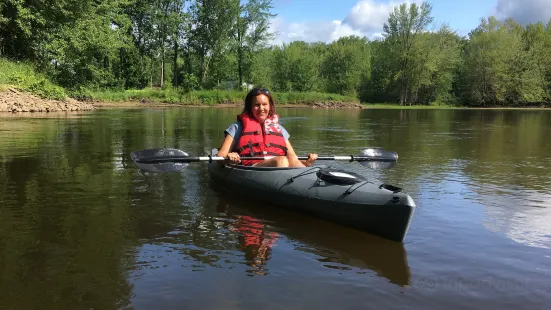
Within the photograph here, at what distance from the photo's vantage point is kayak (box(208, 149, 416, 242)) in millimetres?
Answer: 3689

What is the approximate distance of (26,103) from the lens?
19.4 metres

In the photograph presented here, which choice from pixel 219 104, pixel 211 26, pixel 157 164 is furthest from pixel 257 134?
pixel 211 26

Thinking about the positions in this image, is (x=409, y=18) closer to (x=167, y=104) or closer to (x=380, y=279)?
(x=167, y=104)

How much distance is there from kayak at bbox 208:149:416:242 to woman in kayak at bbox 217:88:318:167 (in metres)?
0.32

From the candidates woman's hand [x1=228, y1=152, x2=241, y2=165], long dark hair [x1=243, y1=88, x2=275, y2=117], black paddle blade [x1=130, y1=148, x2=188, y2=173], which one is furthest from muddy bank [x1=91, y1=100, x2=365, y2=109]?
woman's hand [x1=228, y1=152, x2=241, y2=165]

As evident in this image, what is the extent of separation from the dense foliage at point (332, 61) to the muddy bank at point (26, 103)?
5.76 m

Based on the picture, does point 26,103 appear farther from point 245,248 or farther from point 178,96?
point 245,248

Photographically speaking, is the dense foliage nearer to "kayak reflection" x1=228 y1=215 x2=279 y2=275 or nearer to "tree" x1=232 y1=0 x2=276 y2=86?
"tree" x1=232 y1=0 x2=276 y2=86

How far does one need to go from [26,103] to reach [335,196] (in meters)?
19.5

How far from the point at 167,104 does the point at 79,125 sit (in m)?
20.4

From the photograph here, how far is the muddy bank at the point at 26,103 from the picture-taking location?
60.5 feet

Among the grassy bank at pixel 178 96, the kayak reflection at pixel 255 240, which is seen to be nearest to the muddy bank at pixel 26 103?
the grassy bank at pixel 178 96

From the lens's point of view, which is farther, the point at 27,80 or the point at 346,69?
the point at 346,69

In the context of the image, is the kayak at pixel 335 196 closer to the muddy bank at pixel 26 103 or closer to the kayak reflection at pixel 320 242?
the kayak reflection at pixel 320 242
